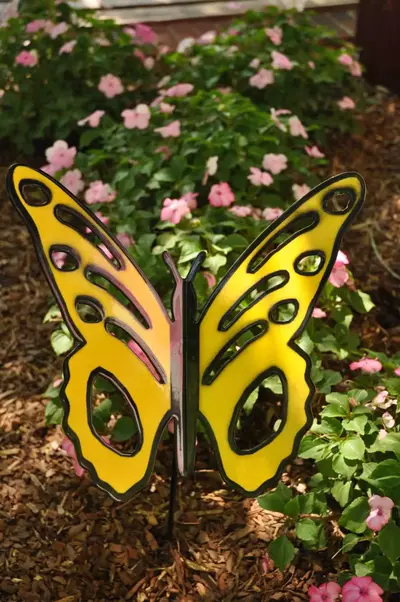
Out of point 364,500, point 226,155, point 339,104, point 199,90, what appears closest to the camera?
point 364,500

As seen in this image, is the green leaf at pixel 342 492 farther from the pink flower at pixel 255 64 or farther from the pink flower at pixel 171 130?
the pink flower at pixel 255 64

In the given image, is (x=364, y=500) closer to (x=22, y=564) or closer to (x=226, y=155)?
(x=22, y=564)

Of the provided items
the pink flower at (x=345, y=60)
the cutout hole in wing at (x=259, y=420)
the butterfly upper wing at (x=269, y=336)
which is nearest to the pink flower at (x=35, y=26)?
the pink flower at (x=345, y=60)

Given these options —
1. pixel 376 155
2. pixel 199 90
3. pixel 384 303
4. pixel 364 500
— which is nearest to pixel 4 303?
pixel 199 90

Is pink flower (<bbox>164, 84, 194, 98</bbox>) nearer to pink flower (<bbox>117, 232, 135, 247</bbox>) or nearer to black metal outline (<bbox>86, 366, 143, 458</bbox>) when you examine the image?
pink flower (<bbox>117, 232, 135, 247</bbox>)

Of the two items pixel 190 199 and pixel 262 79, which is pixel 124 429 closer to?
pixel 190 199
